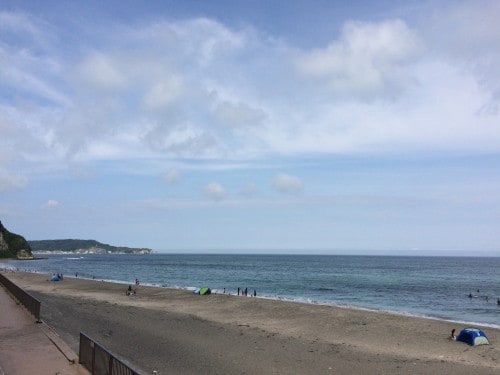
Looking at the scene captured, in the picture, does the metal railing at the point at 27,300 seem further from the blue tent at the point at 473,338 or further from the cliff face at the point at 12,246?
the cliff face at the point at 12,246

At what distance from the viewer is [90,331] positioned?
22906mm

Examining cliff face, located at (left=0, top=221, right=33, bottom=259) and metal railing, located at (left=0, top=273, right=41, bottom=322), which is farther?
cliff face, located at (left=0, top=221, right=33, bottom=259)

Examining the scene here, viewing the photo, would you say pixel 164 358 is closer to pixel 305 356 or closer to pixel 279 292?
pixel 305 356

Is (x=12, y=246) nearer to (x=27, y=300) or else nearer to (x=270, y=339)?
(x=27, y=300)

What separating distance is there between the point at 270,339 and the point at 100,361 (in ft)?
43.3

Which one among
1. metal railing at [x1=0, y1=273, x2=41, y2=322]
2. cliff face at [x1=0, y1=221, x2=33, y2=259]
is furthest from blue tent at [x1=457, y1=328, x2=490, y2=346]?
cliff face at [x1=0, y1=221, x2=33, y2=259]

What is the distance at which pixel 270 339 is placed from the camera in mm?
22578

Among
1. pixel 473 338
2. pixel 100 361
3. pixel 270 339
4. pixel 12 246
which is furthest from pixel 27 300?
pixel 12 246

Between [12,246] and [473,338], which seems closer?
[473,338]

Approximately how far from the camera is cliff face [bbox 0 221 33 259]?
176 meters

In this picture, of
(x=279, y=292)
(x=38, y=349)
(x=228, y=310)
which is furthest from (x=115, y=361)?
(x=279, y=292)

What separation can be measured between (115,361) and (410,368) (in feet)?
41.8

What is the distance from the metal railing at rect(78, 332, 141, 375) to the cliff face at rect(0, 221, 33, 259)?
183410 mm

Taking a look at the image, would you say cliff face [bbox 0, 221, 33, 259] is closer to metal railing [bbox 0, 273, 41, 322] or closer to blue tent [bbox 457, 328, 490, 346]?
metal railing [bbox 0, 273, 41, 322]
